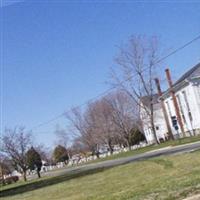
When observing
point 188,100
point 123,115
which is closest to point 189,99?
point 188,100

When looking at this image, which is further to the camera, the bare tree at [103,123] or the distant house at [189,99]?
the bare tree at [103,123]

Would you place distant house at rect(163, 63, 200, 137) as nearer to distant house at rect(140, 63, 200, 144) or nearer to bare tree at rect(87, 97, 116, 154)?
distant house at rect(140, 63, 200, 144)

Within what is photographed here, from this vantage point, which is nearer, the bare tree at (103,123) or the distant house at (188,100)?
the distant house at (188,100)

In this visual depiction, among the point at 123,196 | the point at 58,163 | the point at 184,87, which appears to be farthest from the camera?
the point at 58,163

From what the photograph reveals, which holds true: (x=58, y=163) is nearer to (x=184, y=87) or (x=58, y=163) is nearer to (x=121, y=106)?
(x=121, y=106)

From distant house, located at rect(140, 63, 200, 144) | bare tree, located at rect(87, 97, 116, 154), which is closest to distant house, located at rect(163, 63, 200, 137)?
distant house, located at rect(140, 63, 200, 144)

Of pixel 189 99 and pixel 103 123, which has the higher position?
pixel 103 123

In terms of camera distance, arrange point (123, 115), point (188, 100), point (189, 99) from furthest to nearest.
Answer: point (123, 115)
point (188, 100)
point (189, 99)

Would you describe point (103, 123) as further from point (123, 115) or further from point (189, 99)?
point (189, 99)

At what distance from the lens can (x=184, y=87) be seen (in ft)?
182

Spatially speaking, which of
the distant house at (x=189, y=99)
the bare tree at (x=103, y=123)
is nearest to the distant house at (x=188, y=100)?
the distant house at (x=189, y=99)

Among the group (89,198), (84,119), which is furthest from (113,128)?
(89,198)

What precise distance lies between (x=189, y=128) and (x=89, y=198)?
148ft

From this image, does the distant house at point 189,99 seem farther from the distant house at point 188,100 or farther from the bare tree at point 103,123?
the bare tree at point 103,123
